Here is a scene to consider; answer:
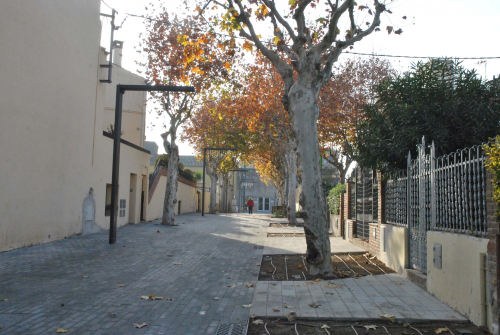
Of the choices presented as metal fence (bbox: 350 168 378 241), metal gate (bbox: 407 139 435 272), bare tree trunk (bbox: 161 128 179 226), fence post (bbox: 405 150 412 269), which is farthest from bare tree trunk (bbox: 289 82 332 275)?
bare tree trunk (bbox: 161 128 179 226)

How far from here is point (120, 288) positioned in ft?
21.8

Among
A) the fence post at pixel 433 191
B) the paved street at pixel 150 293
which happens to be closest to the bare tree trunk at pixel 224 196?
the paved street at pixel 150 293

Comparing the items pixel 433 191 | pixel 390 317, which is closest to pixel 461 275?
pixel 390 317

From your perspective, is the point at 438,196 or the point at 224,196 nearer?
the point at 438,196

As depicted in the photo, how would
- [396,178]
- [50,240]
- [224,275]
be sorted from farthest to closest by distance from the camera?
[50,240], [396,178], [224,275]

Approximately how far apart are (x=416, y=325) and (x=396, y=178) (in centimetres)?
453

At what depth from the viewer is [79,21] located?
13.3 m

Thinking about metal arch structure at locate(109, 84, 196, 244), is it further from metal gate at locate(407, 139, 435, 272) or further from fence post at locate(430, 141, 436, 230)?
fence post at locate(430, 141, 436, 230)

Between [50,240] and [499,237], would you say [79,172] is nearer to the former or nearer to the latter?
[50,240]

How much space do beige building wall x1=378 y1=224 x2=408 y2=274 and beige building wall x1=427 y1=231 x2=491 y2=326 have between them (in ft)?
4.81

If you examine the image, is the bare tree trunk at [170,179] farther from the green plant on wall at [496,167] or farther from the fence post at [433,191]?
the green plant on wall at [496,167]

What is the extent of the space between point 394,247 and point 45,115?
356 inches

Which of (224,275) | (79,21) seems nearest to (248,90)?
(79,21)

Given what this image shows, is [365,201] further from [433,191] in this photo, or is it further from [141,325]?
[141,325]
